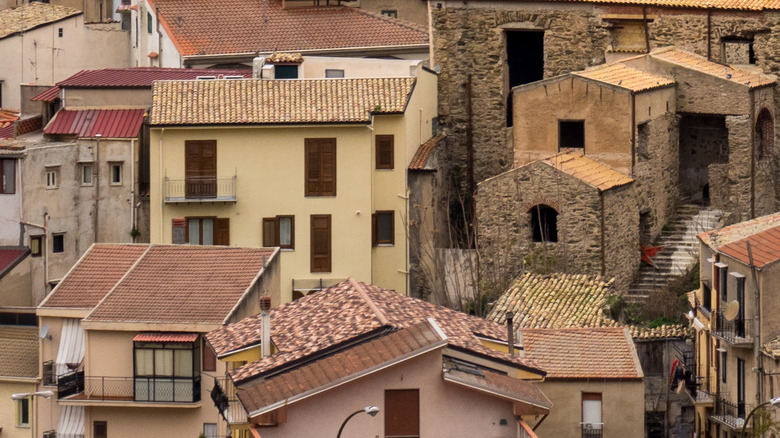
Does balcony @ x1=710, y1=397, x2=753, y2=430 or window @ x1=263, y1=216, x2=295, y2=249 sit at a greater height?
window @ x1=263, y1=216, x2=295, y2=249

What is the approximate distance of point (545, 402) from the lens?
53.4 meters

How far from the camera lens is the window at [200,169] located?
7938 cm

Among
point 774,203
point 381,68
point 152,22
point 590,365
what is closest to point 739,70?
point 774,203

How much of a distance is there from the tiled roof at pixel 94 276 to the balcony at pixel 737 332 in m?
16.5

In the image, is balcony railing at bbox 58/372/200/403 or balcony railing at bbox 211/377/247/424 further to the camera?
balcony railing at bbox 58/372/200/403

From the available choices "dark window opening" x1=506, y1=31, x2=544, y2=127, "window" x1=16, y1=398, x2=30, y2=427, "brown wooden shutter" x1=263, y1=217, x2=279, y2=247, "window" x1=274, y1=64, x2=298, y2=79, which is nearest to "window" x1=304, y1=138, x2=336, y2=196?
"brown wooden shutter" x1=263, y1=217, x2=279, y2=247

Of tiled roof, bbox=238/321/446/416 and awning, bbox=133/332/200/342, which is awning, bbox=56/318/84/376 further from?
tiled roof, bbox=238/321/446/416

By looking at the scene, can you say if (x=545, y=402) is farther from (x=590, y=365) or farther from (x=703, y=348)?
(x=703, y=348)

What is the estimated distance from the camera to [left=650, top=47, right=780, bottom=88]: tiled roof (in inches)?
3123

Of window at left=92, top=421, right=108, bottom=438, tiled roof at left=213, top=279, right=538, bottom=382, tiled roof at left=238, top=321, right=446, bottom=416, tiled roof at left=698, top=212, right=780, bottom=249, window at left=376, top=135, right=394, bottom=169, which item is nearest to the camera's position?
tiled roof at left=238, top=321, right=446, bottom=416

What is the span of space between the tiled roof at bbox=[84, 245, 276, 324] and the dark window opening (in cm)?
1617

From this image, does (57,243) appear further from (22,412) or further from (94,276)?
(22,412)

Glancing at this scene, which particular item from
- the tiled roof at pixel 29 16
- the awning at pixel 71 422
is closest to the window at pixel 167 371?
the awning at pixel 71 422

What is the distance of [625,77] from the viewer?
255 feet
